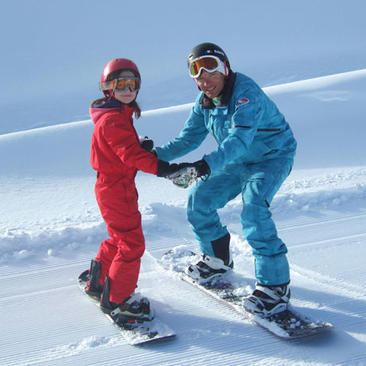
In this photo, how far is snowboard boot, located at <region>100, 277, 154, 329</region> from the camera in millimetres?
2949

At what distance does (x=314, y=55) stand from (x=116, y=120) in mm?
21698

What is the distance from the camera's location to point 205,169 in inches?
114

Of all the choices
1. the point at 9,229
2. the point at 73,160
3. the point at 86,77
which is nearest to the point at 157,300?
the point at 9,229

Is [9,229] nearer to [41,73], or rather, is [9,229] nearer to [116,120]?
[116,120]

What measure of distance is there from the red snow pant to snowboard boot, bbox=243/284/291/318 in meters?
0.70

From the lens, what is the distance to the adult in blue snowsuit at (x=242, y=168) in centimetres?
297

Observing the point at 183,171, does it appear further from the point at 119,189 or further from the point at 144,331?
the point at 144,331

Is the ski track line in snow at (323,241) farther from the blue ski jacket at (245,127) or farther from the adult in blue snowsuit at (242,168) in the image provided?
the blue ski jacket at (245,127)

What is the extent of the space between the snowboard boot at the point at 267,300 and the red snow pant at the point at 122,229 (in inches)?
27.7

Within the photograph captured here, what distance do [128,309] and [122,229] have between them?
47 centimetres

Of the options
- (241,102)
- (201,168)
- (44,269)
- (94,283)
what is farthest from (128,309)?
(241,102)

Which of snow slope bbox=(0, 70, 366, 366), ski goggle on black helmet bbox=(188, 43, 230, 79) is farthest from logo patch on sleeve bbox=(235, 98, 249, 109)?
snow slope bbox=(0, 70, 366, 366)

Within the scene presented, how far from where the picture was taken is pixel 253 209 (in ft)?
9.83

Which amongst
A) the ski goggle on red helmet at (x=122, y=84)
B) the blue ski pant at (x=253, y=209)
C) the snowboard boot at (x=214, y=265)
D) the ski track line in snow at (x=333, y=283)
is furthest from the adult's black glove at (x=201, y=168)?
the ski track line in snow at (x=333, y=283)
